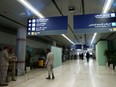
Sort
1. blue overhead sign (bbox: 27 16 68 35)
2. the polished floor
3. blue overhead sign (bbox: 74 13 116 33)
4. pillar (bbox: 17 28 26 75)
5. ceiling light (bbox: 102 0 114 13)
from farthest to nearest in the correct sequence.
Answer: pillar (bbox: 17 28 26 75) < the polished floor < blue overhead sign (bbox: 27 16 68 35) < blue overhead sign (bbox: 74 13 116 33) < ceiling light (bbox: 102 0 114 13)

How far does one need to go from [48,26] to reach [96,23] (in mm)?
1872

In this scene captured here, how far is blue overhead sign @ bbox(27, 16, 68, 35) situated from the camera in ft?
19.1

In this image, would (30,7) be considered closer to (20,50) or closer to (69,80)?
(69,80)

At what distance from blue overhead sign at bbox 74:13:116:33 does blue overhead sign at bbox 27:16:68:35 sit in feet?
1.67

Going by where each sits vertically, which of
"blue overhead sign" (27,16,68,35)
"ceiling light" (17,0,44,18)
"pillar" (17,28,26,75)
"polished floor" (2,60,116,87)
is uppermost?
"ceiling light" (17,0,44,18)

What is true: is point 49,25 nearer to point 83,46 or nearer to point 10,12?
point 10,12

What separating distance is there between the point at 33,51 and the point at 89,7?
30.7 ft

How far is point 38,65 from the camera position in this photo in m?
13.8

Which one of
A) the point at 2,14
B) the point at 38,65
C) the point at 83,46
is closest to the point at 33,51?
the point at 38,65

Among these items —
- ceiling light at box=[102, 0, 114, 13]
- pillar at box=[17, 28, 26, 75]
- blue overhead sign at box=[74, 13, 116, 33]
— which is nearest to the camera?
ceiling light at box=[102, 0, 114, 13]

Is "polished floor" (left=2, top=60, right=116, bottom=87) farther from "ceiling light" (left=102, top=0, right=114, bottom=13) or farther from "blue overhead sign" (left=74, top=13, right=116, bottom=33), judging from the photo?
"ceiling light" (left=102, top=0, right=114, bottom=13)

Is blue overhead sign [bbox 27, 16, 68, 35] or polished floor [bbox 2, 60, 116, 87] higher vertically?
blue overhead sign [bbox 27, 16, 68, 35]

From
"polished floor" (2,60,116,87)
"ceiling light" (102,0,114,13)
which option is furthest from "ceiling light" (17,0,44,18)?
A: "polished floor" (2,60,116,87)

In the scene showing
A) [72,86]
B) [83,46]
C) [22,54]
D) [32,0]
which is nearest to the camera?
[32,0]
